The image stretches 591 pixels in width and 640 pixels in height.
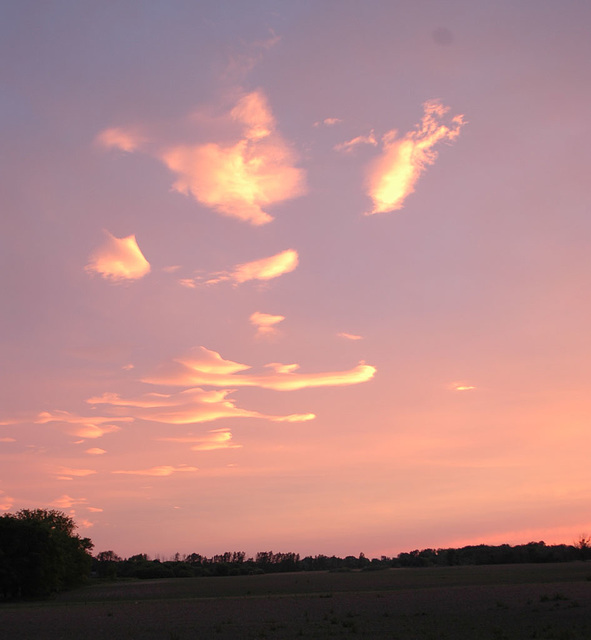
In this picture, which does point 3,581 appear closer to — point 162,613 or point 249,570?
point 162,613

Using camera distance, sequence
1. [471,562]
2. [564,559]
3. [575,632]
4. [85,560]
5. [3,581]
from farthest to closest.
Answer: [471,562]
[564,559]
[85,560]
[3,581]
[575,632]

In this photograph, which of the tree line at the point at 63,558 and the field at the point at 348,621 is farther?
the tree line at the point at 63,558

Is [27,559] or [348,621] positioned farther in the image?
[27,559]

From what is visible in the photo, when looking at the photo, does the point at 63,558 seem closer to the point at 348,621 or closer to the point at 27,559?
the point at 27,559

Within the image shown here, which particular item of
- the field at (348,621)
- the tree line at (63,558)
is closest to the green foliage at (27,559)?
the tree line at (63,558)

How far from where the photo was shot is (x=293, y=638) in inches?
1115

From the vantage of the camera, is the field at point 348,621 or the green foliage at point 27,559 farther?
the green foliage at point 27,559

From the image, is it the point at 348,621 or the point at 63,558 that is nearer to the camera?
the point at 348,621

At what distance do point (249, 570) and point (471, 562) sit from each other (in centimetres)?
6280

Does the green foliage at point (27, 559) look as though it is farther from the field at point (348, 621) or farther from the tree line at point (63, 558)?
the field at point (348, 621)

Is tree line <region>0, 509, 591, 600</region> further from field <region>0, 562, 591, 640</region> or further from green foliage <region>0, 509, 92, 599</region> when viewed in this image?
field <region>0, 562, 591, 640</region>

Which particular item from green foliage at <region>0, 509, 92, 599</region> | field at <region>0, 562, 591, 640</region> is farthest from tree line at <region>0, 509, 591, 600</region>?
field at <region>0, 562, 591, 640</region>

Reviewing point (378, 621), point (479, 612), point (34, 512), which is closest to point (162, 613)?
point (378, 621)

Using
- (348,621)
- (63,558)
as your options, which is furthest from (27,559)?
(348,621)
